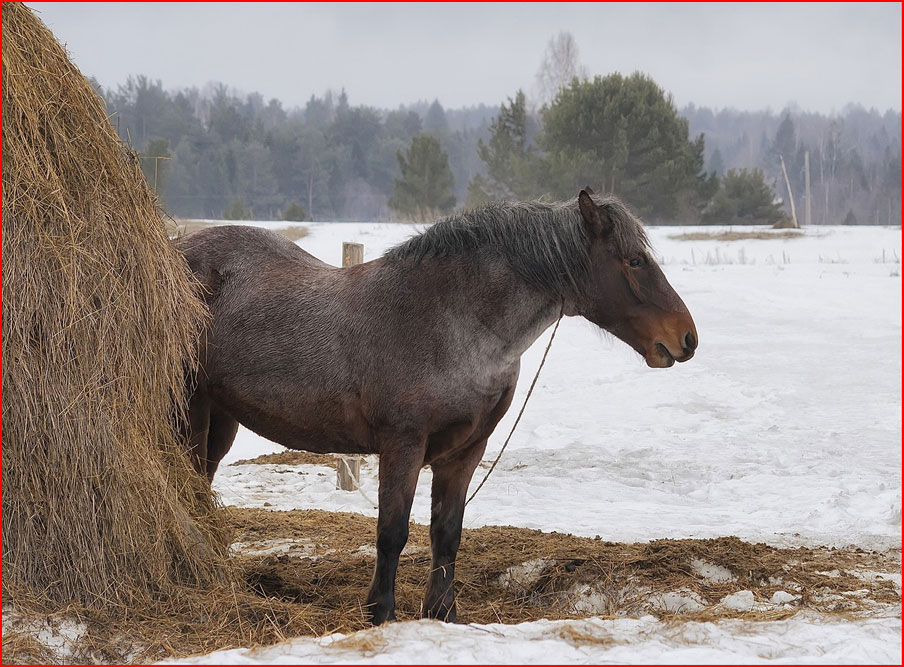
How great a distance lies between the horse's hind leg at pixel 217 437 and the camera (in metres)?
4.56

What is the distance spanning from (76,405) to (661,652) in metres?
2.26

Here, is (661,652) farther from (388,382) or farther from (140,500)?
(140,500)

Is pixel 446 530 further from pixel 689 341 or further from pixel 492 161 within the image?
pixel 492 161

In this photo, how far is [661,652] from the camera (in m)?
2.95

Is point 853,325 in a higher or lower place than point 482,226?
lower

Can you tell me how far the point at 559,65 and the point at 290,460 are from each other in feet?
136

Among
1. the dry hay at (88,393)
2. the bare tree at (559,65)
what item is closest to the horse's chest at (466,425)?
the dry hay at (88,393)

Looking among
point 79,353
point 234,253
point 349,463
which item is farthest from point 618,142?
point 79,353

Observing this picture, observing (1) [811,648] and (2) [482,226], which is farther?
(2) [482,226]

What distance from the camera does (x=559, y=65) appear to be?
45.7 m

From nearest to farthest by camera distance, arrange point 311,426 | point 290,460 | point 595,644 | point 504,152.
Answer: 1. point 595,644
2. point 311,426
3. point 290,460
4. point 504,152

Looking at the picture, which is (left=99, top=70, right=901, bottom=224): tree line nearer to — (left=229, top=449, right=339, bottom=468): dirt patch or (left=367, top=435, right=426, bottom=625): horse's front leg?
(left=367, top=435, right=426, bottom=625): horse's front leg

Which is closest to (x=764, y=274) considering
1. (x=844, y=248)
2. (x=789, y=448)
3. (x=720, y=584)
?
(x=844, y=248)

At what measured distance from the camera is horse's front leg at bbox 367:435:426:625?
367cm
